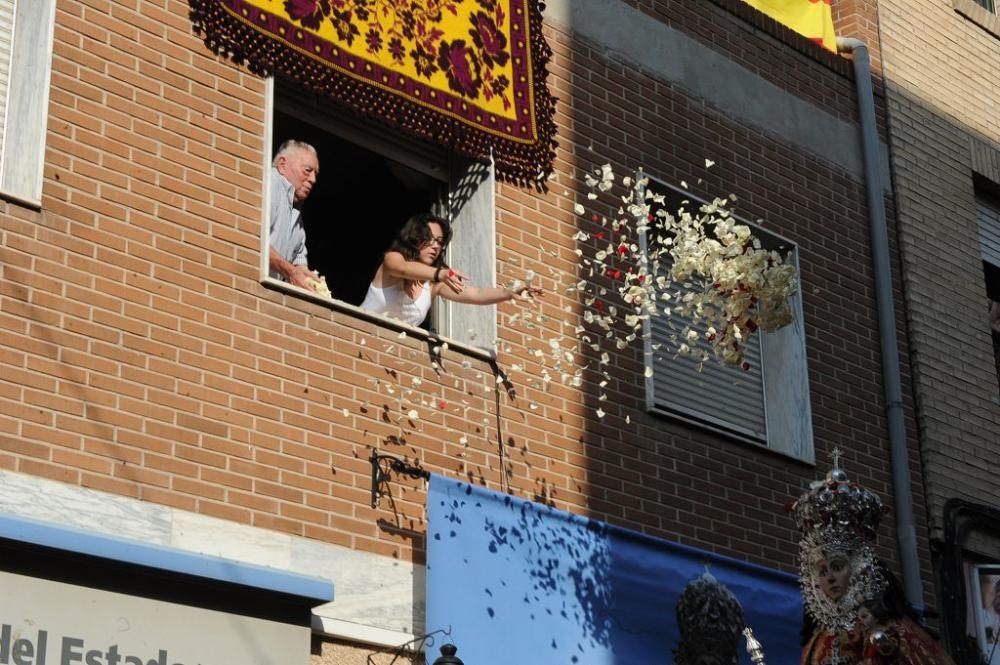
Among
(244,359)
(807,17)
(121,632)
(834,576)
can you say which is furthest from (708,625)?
(807,17)

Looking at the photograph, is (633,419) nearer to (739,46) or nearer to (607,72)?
(607,72)

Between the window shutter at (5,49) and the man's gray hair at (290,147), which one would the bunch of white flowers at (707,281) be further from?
the window shutter at (5,49)

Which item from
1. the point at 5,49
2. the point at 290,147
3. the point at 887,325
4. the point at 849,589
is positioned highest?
the point at 887,325

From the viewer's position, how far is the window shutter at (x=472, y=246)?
11.2 meters

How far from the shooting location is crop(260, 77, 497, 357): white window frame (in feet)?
36.5

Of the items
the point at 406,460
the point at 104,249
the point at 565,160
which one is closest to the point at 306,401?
the point at 406,460

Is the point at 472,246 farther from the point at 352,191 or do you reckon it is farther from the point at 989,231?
the point at 989,231

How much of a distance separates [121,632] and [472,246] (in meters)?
Result: 3.69

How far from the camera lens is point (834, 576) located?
9.77m

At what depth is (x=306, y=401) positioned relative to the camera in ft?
32.8

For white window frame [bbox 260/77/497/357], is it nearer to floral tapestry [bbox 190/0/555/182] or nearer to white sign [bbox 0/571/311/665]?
floral tapestry [bbox 190/0/555/182]

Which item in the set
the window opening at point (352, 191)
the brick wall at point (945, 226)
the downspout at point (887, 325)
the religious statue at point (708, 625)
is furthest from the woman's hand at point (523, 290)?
the brick wall at point (945, 226)

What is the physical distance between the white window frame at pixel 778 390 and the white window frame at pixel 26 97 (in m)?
4.14

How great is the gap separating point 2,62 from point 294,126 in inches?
81.4
